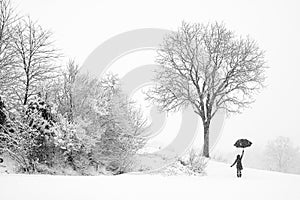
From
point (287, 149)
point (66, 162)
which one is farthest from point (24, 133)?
point (287, 149)

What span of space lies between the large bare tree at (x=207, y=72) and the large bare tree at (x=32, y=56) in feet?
30.3

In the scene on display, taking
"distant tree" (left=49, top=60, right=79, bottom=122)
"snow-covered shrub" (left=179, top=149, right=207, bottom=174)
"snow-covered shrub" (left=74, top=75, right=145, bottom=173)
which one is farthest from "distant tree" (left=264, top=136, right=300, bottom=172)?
"distant tree" (left=49, top=60, right=79, bottom=122)

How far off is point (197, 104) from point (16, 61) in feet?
46.1

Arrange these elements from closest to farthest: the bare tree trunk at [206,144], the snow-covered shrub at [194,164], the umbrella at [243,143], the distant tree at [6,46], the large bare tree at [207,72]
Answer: the umbrella at [243,143] < the snow-covered shrub at [194,164] < the distant tree at [6,46] < the bare tree trunk at [206,144] < the large bare tree at [207,72]

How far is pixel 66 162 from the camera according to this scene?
18.9 m

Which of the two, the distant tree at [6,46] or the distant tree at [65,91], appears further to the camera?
the distant tree at [65,91]

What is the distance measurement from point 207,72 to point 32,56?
13.5 metres

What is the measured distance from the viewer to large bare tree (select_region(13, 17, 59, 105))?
61.6 feet

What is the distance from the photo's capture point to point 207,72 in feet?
75.4

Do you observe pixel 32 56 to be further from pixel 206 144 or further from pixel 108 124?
pixel 206 144

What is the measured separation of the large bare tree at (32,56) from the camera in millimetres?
18766

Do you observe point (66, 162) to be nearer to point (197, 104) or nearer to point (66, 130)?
point (66, 130)

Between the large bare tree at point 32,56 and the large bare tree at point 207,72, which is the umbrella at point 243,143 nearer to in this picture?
the large bare tree at point 207,72

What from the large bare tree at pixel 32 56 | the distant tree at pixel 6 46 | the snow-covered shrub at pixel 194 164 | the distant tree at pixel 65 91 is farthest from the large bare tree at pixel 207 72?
the distant tree at pixel 6 46
